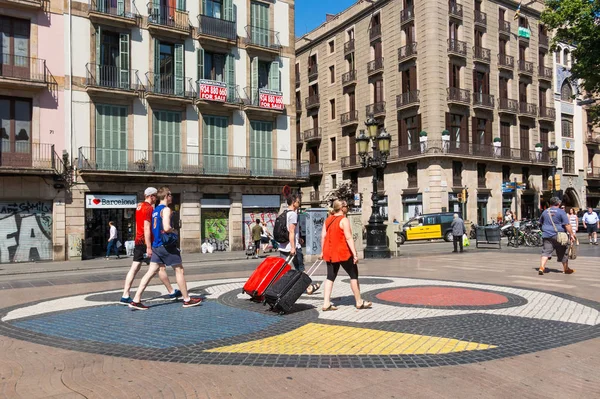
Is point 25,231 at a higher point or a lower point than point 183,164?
lower

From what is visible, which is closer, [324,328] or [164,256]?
[324,328]

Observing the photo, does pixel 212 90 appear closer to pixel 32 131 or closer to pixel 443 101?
pixel 32 131

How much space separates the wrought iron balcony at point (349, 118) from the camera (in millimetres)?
44234

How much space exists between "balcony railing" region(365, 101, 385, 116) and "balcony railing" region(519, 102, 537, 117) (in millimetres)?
11793

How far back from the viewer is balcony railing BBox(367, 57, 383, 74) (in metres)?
41.8

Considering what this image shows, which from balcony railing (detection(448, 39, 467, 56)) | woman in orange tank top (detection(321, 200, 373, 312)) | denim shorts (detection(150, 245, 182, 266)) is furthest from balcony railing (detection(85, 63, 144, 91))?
balcony railing (detection(448, 39, 467, 56))

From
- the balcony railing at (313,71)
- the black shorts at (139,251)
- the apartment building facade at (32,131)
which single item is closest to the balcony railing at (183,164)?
the apartment building facade at (32,131)

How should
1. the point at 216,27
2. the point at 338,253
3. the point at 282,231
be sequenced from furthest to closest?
the point at 216,27 → the point at 282,231 → the point at 338,253

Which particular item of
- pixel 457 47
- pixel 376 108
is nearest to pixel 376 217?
pixel 457 47

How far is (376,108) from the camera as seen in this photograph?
138 feet

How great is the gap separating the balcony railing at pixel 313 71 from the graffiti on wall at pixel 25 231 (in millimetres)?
32964

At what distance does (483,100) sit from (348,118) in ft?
37.4

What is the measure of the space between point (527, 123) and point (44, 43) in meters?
37.4

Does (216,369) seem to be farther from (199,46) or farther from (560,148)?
(560,148)
